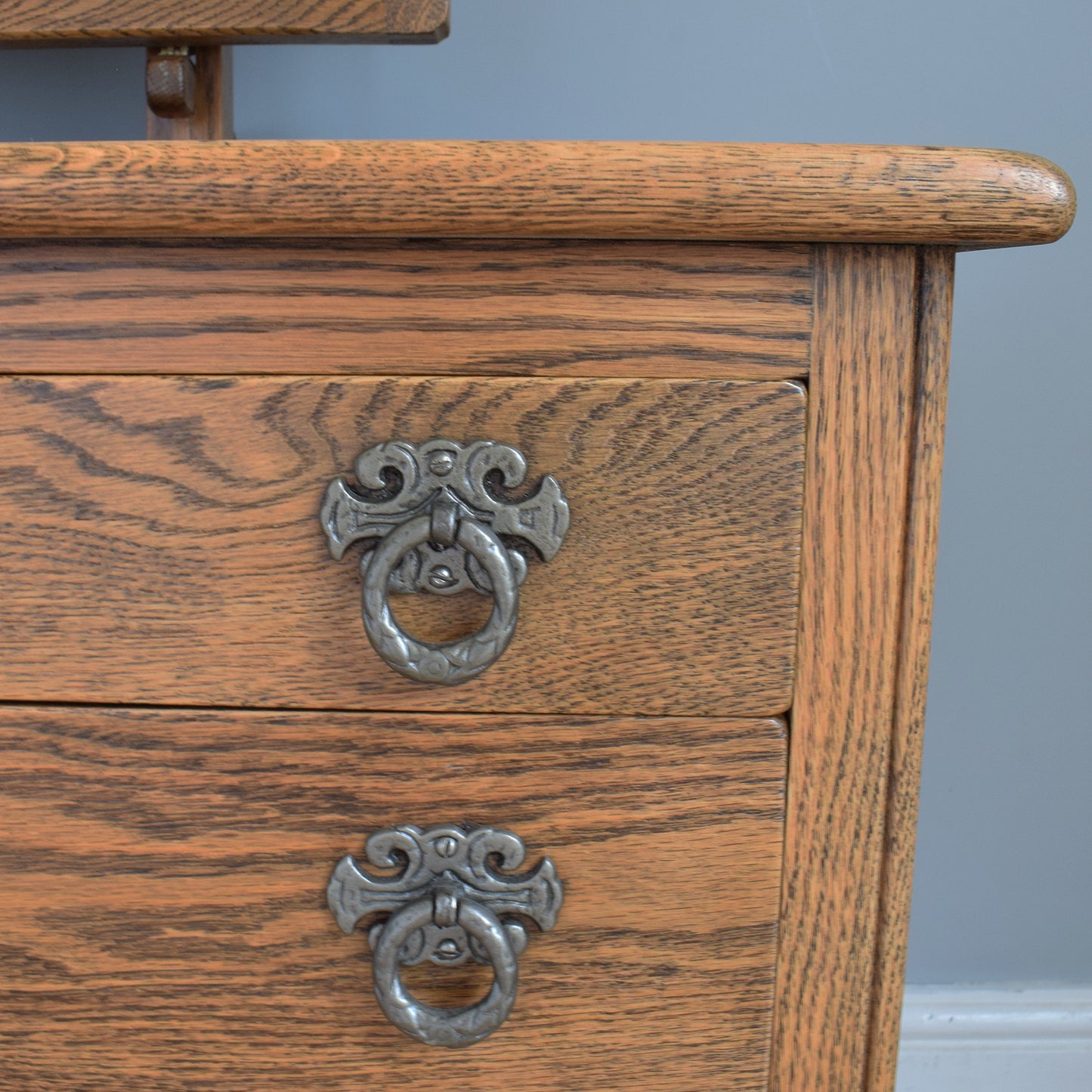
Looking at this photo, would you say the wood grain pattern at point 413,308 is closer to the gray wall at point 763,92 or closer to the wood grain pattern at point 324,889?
the wood grain pattern at point 324,889

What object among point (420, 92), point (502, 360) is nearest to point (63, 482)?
point (502, 360)

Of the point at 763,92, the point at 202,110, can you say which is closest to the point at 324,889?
the point at 202,110

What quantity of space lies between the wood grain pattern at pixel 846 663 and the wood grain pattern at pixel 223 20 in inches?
14.8

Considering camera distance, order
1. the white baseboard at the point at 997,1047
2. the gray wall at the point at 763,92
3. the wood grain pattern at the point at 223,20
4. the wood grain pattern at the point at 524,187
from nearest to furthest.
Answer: the wood grain pattern at the point at 524,187
the wood grain pattern at the point at 223,20
the gray wall at the point at 763,92
the white baseboard at the point at 997,1047

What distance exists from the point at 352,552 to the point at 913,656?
8.8 inches

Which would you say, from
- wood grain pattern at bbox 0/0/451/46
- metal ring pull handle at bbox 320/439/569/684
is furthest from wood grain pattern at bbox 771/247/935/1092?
wood grain pattern at bbox 0/0/451/46

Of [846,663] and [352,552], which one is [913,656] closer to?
[846,663]

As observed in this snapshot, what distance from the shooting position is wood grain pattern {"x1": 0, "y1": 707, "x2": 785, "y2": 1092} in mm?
391

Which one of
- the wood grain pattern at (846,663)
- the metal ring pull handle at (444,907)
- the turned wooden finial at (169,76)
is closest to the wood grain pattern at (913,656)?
the wood grain pattern at (846,663)

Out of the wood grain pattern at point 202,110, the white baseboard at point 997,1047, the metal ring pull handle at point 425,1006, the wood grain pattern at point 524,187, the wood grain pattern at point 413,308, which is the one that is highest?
the wood grain pattern at point 202,110

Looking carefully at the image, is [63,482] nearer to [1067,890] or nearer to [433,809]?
[433,809]

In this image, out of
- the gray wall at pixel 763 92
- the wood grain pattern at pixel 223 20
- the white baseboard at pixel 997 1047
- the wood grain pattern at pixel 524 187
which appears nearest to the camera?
the wood grain pattern at pixel 524 187

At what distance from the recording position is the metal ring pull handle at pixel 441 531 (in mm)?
362

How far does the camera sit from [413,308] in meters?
0.37
